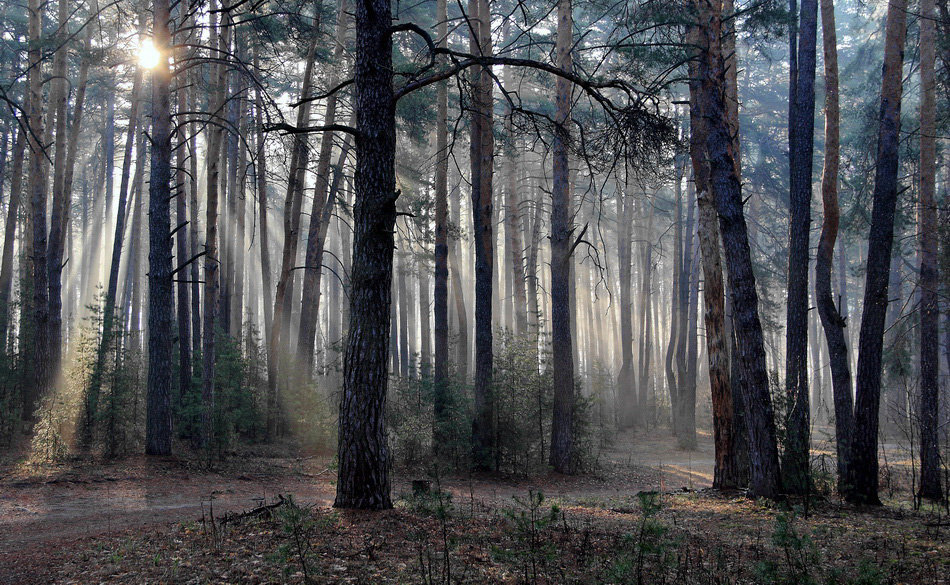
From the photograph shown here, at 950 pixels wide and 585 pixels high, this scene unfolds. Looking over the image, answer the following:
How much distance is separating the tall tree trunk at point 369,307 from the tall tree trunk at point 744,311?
503cm

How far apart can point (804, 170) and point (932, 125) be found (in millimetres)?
3650

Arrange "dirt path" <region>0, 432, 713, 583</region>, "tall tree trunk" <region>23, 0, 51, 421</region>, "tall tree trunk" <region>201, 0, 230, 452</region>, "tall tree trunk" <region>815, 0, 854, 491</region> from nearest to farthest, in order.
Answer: "dirt path" <region>0, 432, 713, 583</region>, "tall tree trunk" <region>815, 0, 854, 491</region>, "tall tree trunk" <region>201, 0, 230, 452</region>, "tall tree trunk" <region>23, 0, 51, 421</region>

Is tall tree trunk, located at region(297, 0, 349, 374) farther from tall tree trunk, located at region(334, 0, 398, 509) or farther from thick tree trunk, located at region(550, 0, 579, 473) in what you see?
tall tree trunk, located at region(334, 0, 398, 509)

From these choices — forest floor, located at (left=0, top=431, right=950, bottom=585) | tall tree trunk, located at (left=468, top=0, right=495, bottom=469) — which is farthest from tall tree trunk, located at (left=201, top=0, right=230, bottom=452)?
tall tree trunk, located at (left=468, top=0, right=495, bottom=469)

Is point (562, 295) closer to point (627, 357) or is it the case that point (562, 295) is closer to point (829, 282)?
point (829, 282)

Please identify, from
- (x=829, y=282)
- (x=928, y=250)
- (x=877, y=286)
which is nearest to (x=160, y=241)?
(x=829, y=282)

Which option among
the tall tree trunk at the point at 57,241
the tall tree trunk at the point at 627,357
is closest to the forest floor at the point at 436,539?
the tall tree trunk at the point at 57,241

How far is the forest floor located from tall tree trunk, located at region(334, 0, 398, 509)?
416mm

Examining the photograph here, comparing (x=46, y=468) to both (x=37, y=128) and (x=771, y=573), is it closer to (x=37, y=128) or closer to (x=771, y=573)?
(x=37, y=128)

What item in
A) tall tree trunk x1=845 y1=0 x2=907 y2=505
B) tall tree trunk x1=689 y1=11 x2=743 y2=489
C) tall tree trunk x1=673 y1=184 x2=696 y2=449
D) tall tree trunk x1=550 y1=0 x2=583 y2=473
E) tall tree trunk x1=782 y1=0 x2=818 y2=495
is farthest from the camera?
tall tree trunk x1=673 y1=184 x2=696 y2=449

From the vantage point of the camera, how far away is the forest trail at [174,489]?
318 inches

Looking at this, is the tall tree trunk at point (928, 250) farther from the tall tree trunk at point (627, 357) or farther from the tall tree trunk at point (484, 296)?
the tall tree trunk at point (627, 357)

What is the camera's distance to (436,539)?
6.03 meters

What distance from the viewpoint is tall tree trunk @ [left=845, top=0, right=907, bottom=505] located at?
997cm
